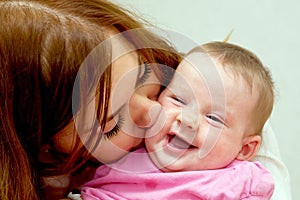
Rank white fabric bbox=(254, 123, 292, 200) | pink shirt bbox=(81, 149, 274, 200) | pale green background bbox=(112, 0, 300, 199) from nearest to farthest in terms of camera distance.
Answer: pink shirt bbox=(81, 149, 274, 200), white fabric bbox=(254, 123, 292, 200), pale green background bbox=(112, 0, 300, 199)

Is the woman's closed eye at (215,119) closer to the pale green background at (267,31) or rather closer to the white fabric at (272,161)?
the white fabric at (272,161)

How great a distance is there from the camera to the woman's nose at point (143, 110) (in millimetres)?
678

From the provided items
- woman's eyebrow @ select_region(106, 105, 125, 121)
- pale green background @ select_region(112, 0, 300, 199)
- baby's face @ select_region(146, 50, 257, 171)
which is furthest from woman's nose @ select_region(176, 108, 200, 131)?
pale green background @ select_region(112, 0, 300, 199)

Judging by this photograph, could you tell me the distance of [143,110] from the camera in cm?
69

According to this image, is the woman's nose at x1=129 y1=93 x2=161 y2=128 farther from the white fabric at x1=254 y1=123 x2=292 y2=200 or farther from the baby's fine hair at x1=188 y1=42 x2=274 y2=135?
the white fabric at x1=254 y1=123 x2=292 y2=200

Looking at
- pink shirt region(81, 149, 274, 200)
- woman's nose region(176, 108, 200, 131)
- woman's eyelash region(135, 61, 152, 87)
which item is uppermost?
woman's eyelash region(135, 61, 152, 87)

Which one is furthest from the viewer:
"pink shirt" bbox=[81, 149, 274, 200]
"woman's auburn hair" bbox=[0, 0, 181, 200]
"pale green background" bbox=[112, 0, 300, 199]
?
"pale green background" bbox=[112, 0, 300, 199]

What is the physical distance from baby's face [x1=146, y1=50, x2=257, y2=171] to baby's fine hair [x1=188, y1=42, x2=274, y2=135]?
1 centimetres

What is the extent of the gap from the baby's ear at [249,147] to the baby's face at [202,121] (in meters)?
0.02

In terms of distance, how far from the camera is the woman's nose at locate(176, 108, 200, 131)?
2.38 ft

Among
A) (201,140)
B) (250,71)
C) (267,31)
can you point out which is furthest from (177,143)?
(267,31)

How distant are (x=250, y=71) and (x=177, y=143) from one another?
16 cm

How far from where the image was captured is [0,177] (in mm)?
652

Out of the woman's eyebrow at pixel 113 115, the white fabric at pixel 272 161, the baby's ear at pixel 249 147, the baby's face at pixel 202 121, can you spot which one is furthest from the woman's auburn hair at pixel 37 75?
the white fabric at pixel 272 161
